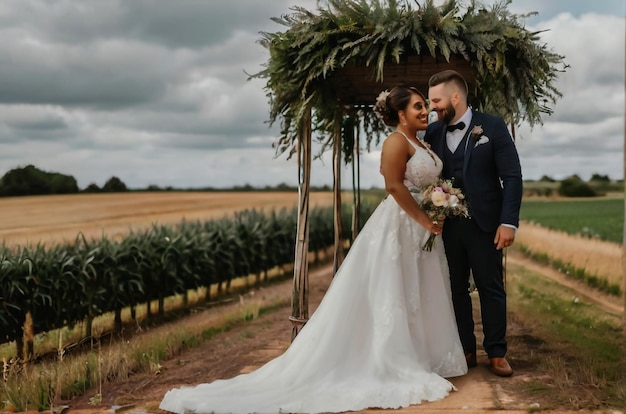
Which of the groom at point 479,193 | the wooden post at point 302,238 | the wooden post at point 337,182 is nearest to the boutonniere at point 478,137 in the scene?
the groom at point 479,193

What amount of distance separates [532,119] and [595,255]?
722 cm

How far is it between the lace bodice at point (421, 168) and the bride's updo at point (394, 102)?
0.22 meters

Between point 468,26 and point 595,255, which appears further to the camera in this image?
point 595,255

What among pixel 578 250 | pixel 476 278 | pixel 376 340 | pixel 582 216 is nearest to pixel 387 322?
pixel 376 340

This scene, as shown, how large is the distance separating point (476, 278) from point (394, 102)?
1.50 m

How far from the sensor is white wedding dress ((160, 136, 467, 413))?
4.32 m

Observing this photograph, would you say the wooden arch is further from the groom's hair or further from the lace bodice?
the lace bodice

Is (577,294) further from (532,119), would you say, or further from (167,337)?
(167,337)

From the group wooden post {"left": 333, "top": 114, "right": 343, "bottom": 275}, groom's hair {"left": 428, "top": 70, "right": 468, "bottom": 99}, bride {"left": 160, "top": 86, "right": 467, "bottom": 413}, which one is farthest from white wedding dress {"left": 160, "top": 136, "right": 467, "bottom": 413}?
wooden post {"left": 333, "top": 114, "right": 343, "bottom": 275}

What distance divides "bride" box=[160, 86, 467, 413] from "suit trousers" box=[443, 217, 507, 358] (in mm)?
121

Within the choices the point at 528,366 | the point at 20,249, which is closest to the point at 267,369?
the point at 528,366

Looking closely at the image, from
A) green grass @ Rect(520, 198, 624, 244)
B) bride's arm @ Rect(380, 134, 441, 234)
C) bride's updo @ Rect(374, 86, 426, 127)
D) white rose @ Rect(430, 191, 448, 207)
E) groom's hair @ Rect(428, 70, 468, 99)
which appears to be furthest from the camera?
green grass @ Rect(520, 198, 624, 244)

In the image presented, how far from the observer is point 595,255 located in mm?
11781

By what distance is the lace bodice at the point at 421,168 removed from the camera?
4.73m
